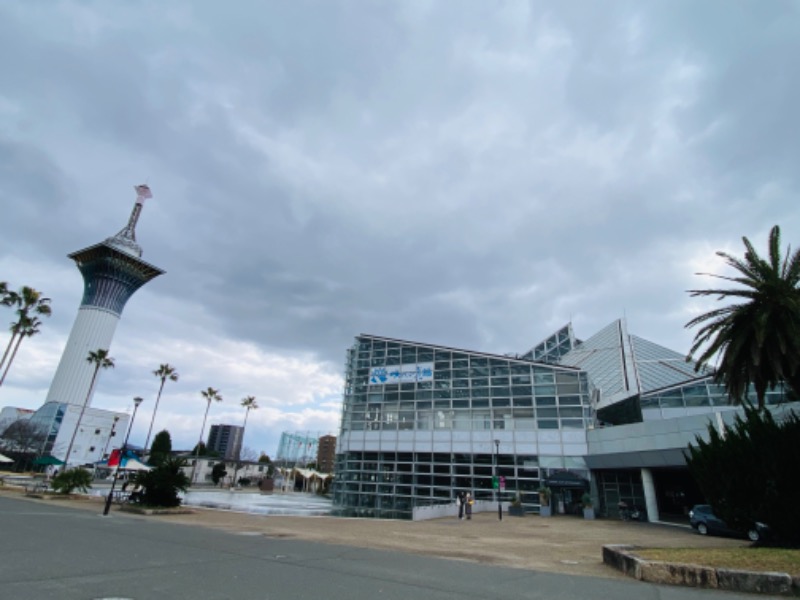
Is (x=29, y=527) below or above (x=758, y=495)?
below

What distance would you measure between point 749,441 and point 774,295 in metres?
5.65

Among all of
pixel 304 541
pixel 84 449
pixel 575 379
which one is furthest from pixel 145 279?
pixel 304 541

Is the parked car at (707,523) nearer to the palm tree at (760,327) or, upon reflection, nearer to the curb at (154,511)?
the palm tree at (760,327)

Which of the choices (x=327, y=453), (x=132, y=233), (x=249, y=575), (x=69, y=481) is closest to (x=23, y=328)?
(x=69, y=481)

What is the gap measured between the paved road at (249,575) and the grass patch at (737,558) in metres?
1.10

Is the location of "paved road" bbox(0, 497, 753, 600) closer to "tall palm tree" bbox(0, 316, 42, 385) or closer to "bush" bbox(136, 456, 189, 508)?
"bush" bbox(136, 456, 189, 508)

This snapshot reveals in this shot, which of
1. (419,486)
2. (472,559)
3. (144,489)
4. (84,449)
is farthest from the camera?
(84,449)

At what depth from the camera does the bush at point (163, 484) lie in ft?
81.4

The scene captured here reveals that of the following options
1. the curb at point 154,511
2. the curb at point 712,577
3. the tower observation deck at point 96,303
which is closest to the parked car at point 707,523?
the curb at point 712,577

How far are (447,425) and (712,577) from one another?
38.7 m

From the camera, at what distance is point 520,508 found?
35344mm

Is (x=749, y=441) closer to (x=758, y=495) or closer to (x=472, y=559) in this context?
(x=758, y=495)

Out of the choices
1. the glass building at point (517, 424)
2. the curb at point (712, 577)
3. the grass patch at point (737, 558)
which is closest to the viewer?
the curb at point (712, 577)

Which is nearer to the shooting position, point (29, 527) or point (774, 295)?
point (29, 527)
